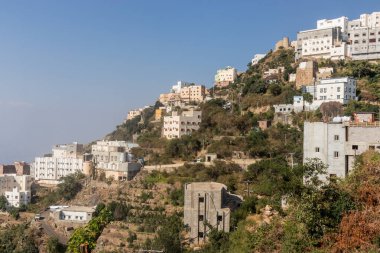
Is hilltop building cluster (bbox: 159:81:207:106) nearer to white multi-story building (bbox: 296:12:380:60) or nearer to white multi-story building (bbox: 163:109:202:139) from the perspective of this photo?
white multi-story building (bbox: 163:109:202:139)

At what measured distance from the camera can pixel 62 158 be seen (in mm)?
43625

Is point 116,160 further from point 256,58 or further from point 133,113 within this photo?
point 133,113

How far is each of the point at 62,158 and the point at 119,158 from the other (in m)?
9.67

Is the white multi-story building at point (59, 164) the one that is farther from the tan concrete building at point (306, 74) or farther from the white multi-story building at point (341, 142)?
the white multi-story building at point (341, 142)

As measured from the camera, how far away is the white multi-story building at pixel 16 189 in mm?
39156

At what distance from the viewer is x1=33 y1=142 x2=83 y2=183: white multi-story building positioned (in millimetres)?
42584

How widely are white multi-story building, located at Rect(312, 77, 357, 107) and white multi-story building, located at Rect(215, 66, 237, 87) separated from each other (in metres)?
20.1

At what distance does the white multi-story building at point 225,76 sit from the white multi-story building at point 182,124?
15.0m

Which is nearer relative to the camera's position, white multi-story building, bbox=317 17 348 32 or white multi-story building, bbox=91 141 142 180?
white multi-story building, bbox=91 141 142 180

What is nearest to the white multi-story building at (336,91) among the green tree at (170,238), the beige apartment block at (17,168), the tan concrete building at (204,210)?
the tan concrete building at (204,210)

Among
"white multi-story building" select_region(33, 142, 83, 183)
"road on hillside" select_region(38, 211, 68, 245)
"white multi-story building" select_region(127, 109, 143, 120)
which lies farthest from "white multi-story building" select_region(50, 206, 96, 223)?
"white multi-story building" select_region(127, 109, 143, 120)

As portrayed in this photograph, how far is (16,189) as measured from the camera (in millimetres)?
39844

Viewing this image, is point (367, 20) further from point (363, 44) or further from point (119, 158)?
point (119, 158)

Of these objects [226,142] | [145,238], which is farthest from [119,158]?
[145,238]
